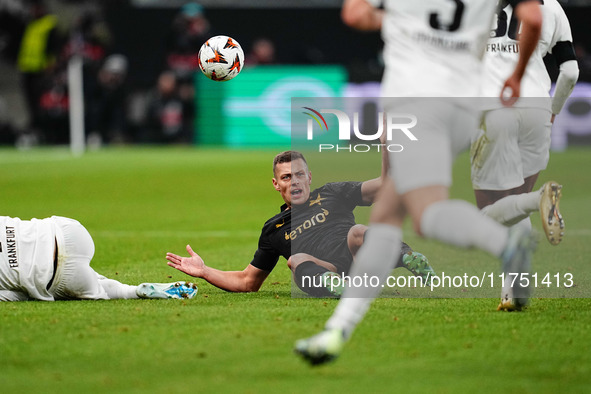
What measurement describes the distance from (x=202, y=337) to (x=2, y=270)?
1532mm

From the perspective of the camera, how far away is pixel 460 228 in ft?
12.6

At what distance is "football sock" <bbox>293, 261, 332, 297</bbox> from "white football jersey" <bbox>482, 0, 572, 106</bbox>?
153cm

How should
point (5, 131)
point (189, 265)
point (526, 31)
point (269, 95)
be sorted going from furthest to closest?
point (5, 131), point (269, 95), point (189, 265), point (526, 31)

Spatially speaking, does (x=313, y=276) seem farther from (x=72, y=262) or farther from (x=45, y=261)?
(x=45, y=261)

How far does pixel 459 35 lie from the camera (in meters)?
4.16

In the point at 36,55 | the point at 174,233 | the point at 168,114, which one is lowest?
the point at 174,233

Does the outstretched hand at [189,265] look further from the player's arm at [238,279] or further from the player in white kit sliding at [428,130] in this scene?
the player in white kit sliding at [428,130]

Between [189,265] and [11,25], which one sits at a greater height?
[11,25]

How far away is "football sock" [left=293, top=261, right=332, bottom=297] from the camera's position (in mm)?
5953

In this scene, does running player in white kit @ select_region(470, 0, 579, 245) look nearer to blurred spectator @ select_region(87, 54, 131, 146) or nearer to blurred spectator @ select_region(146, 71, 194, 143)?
blurred spectator @ select_region(146, 71, 194, 143)

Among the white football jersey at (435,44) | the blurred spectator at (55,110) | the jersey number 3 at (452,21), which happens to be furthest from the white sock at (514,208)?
the blurred spectator at (55,110)

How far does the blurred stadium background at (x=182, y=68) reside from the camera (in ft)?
71.5

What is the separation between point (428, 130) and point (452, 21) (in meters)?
0.50

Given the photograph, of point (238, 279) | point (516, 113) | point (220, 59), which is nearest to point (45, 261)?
point (238, 279)
